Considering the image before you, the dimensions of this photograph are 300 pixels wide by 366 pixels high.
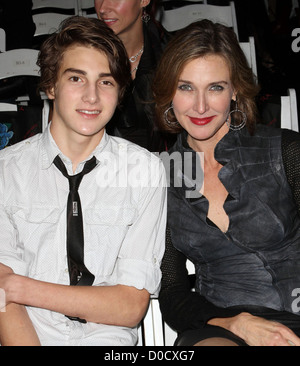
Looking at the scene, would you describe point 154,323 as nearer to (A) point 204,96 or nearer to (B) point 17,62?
(A) point 204,96

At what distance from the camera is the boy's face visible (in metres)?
1.88

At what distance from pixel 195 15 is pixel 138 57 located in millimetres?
999

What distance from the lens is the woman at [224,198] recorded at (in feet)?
6.26

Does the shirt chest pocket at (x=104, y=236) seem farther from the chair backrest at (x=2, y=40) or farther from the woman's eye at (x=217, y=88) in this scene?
the chair backrest at (x=2, y=40)

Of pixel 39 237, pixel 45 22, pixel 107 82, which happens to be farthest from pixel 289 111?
pixel 45 22

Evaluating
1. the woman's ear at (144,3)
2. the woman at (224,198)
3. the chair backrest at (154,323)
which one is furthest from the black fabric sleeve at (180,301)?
the woman's ear at (144,3)

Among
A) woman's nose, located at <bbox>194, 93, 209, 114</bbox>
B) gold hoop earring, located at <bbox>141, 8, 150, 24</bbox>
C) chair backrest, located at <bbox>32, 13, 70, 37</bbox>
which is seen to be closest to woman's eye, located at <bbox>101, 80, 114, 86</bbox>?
woman's nose, located at <bbox>194, 93, 209, 114</bbox>

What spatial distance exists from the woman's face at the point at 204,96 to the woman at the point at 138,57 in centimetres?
56

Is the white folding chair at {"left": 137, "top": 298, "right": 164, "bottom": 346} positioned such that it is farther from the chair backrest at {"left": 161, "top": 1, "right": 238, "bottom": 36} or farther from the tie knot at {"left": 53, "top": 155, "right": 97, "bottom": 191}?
the chair backrest at {"left": 161, "top": 1, "right": 238, "bottom": 36}

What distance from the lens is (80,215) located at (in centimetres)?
183

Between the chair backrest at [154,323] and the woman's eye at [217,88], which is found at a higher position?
the woman's eye at [217,88]

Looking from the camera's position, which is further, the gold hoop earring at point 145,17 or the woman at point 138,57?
the gold hoop earring at point 145,17

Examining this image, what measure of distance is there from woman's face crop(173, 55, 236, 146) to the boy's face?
0.91 ft

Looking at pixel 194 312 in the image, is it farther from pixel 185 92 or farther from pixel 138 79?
pixel 138 79
